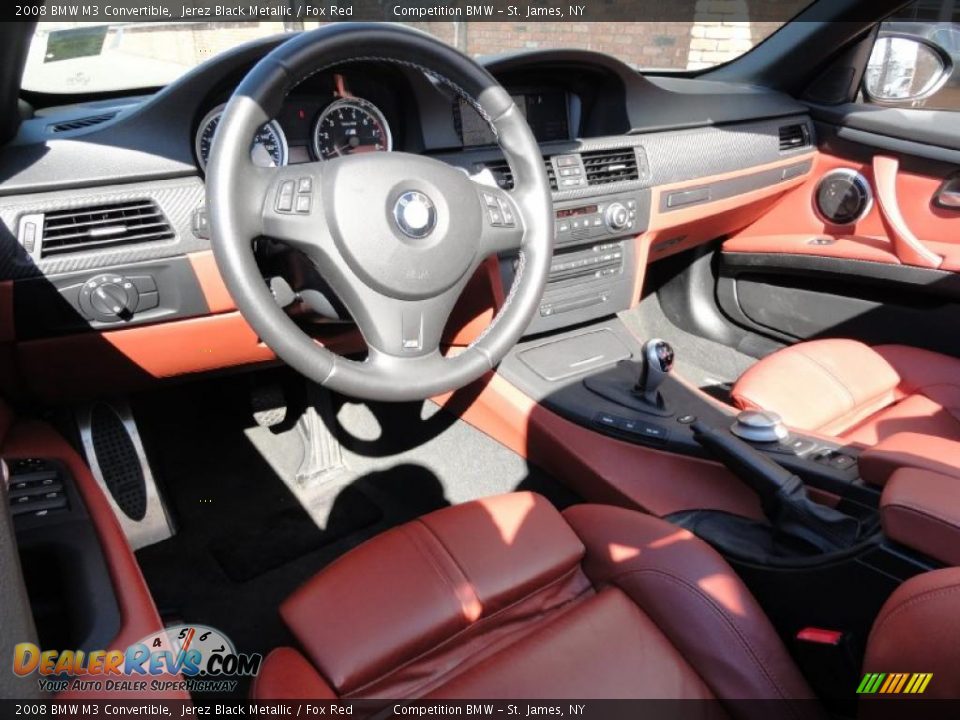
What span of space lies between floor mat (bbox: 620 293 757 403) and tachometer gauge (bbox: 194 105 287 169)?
160 cm

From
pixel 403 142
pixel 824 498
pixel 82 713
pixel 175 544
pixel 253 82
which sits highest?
pixel 253 82

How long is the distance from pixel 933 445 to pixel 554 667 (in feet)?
2.72

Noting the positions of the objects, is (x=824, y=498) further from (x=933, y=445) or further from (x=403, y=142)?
(x=403, y=142)

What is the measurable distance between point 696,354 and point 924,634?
2110 millimetres

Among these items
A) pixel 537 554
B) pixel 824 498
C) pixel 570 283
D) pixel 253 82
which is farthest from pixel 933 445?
pixel 253 82

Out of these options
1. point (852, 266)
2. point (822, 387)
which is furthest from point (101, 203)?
point (852, 266)

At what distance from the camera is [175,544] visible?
1.99 meters

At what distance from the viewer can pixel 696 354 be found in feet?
9.35

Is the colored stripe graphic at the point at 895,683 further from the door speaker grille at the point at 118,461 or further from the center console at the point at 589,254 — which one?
the door speaker grille at the point at 118,461

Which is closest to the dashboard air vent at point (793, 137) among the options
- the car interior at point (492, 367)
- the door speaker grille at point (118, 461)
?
the car interior at point (492, 367)

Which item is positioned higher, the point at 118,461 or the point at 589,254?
the point at 589,254

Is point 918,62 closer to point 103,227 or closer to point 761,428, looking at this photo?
point 761,428

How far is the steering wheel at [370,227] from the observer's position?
115 cm

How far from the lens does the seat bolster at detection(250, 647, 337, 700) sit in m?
0.98
